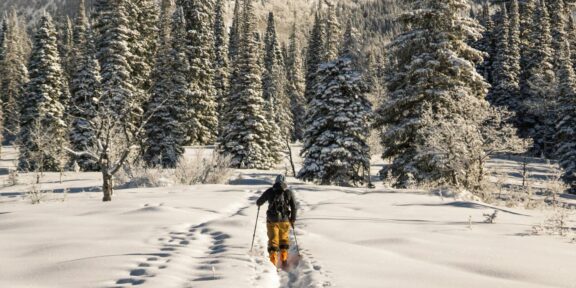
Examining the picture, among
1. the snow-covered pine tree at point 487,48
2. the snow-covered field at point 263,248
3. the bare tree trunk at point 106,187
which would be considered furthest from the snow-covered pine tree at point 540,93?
the bare tree trunk at point 106,187

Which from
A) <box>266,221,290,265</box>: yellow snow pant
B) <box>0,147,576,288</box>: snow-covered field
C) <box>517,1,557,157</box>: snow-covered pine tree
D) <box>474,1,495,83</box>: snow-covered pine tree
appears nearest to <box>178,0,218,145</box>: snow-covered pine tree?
<box>0,147,576,288</box>: snow-covered field

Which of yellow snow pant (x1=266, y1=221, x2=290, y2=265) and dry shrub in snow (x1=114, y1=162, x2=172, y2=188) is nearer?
yellow snow pant (x1=266, y1=221, x2=290, y2=265)

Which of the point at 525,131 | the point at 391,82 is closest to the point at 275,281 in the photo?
the point at 391,82

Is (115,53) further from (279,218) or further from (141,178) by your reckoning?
(279,218)

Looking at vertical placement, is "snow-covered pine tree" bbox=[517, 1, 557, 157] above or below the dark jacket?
above

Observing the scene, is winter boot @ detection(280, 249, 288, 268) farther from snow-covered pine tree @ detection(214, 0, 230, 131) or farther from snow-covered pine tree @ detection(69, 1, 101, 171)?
snow-covered pine tree @ detection(214, 0, 230, 131)

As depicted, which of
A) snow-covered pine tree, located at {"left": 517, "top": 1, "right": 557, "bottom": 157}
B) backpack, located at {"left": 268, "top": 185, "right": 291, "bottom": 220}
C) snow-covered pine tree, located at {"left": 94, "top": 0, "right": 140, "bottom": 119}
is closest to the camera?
backpack, located at {"left": 268, "top": 185, "right": 291, "bottom": 220}

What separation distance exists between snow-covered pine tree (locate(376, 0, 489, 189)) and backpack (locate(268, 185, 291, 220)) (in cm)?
1211

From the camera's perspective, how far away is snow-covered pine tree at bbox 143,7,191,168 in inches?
1432

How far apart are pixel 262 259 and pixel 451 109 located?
16208 mm

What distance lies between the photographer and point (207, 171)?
2327cm

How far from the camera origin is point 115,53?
37.4m

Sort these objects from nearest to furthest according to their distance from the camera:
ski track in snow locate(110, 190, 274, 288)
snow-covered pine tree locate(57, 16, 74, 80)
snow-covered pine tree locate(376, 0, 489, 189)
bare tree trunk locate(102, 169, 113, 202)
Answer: ski track in snow locate(110, 190, 274, 288) < bare tree trunk locate(102, 169, 113, 202) < snow-covered pine tree locate(376, 0, 489, 189) < snow-covered pine tree locate(57, 16, 74, 80)

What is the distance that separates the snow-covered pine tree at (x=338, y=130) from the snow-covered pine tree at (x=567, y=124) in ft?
65.6
